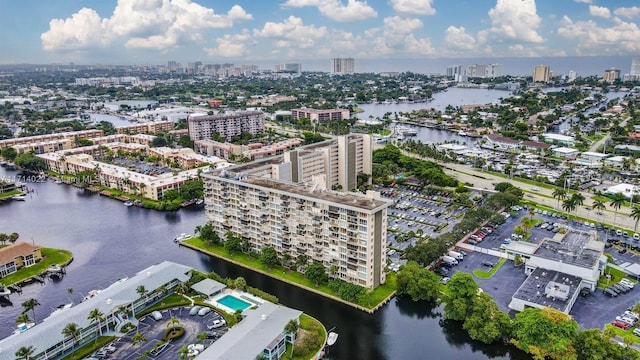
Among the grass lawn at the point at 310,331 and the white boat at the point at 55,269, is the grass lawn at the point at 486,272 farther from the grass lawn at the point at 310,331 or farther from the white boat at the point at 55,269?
the white boat at the point at 55,269

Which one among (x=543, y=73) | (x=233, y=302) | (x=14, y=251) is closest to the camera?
(x=233, y=302)

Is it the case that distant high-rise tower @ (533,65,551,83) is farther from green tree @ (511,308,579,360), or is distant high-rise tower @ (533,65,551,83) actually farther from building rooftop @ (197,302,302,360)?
building rooftop @ (197,302,302,360)

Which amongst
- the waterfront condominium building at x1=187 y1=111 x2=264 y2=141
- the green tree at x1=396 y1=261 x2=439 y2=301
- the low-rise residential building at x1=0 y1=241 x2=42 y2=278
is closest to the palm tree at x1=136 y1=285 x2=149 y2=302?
the low-rise residential building at x1=0 y1=241 x2=42 y2=278

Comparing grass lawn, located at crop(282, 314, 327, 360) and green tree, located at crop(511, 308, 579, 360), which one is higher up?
green tree, located at crop(511, 308, 579, 360)

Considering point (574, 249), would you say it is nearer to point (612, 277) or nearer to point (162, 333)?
point (612, 277)

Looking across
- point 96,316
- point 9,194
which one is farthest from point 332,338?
point 9,194

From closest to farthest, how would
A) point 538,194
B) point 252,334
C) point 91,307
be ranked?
point 252,334
point 91,307
point 538,194
